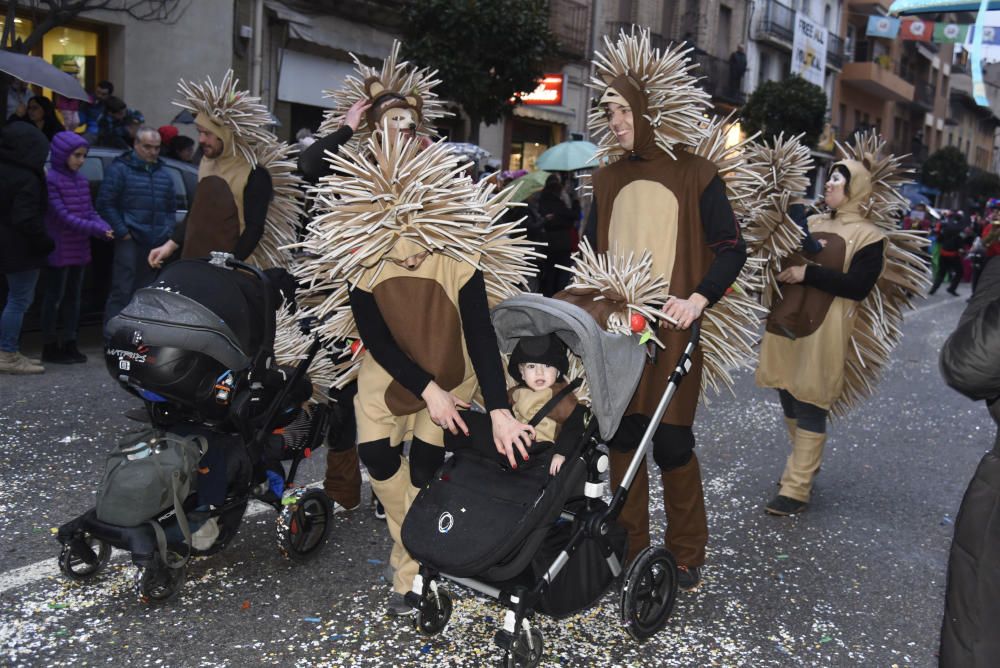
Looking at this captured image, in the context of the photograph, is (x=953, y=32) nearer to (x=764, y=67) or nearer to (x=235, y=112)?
(x=235, y=112)

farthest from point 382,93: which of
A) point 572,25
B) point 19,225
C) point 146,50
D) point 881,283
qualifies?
point 572,25

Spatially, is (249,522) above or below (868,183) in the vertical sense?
below

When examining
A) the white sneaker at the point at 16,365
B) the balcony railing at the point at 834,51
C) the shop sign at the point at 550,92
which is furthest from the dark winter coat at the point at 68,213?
the balcony railing at the point at 834,51

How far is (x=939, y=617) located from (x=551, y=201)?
8164mm

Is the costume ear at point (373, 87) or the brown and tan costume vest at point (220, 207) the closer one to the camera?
the costume ear at point (373, 87)

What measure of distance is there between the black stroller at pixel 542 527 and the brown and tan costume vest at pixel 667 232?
0.71 ft

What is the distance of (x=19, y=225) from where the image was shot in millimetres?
6785

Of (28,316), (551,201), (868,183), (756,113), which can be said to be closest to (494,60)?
(551,201)

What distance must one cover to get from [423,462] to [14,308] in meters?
4.99

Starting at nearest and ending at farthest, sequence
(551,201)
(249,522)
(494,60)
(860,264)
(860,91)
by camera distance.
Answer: (249,522), (860,264), (551,201), (494,60), (860,91)

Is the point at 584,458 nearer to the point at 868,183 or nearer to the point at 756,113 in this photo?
the point at 868,183

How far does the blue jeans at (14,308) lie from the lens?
695 centimetres

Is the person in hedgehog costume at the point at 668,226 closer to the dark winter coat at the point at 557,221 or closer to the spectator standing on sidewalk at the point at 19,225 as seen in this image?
the spectator standing on sidewalk at the point at 19,225

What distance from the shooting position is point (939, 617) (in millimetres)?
3826
